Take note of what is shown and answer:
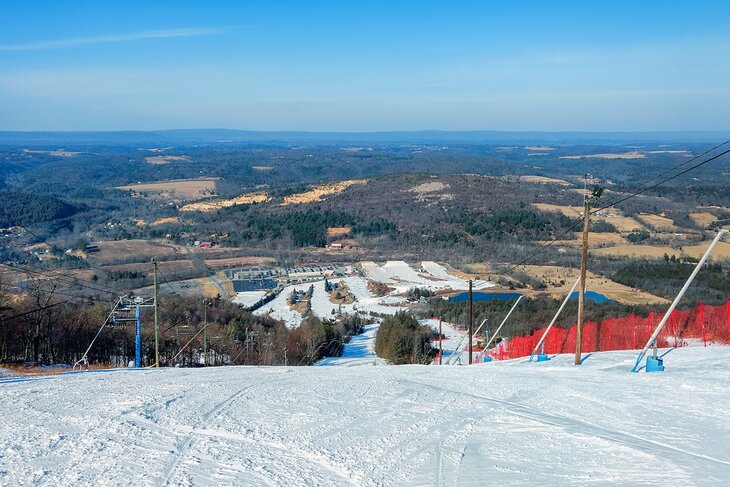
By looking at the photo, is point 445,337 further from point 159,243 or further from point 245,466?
point 159,243

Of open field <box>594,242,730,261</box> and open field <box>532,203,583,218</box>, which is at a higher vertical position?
open field <box>532,203,583,218</box>

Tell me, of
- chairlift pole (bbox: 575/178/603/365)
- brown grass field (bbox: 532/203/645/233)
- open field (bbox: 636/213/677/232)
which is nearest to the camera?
chairlift pole (bbox: 575/178/603/365)

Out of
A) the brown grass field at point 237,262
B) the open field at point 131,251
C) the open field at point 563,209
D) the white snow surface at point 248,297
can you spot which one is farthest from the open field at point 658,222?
the open field at point 131,251

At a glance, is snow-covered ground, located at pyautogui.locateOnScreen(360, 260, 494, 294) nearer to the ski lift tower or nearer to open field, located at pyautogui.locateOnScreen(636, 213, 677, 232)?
open field, located at pyautogui.locateOnScreen(636, 213, 677, 232)

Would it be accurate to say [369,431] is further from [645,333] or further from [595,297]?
[595,297]

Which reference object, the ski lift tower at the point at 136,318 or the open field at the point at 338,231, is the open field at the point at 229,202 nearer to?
the open field at the point at 338,231

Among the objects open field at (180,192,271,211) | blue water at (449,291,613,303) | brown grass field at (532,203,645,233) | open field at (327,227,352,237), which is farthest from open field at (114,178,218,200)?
blue water at (449,291,613,303)

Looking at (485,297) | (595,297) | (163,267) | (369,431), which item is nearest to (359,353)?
(485,297)
